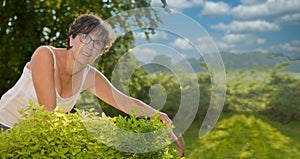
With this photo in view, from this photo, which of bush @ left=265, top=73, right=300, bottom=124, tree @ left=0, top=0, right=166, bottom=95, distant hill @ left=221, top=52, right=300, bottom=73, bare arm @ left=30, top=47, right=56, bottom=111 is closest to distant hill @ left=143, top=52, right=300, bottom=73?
distant hill @ left=221, top=52, right=300, bottom=73

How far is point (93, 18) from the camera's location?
2.14 m

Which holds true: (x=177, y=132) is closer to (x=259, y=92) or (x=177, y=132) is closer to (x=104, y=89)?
(x=104, y=89)

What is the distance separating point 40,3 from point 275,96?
3.54m

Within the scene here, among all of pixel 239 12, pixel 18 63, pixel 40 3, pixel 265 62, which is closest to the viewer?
pixel 18 63

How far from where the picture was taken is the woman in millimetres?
1945

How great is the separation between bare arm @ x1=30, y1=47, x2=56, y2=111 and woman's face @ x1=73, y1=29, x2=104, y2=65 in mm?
208

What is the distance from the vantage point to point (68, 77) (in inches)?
90.3

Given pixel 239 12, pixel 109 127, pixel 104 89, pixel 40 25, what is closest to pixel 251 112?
pixel 239 12

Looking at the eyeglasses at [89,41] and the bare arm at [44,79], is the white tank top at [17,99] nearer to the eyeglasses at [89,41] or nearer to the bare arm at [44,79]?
the bare arm at [44,79]

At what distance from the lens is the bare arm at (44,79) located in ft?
6.33

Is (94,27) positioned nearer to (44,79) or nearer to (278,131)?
(44,79)

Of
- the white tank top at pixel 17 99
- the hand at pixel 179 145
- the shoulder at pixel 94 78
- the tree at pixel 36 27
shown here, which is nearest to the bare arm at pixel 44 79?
the white tank top at pixel 17 99

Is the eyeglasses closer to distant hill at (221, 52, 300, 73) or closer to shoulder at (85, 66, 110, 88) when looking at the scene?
shoulder at (85, 66, 110, 88)

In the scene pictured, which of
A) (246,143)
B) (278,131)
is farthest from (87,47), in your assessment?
(278,131)
